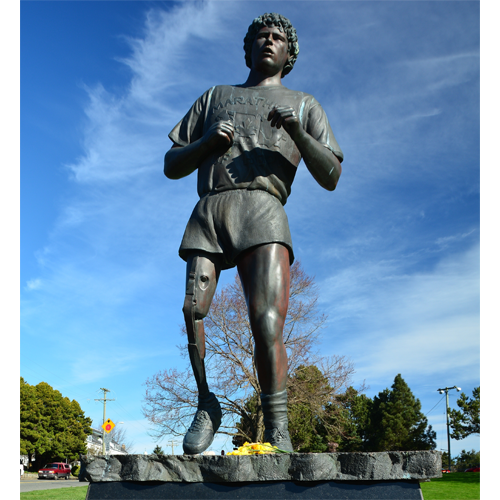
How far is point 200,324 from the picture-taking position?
10.6 ft

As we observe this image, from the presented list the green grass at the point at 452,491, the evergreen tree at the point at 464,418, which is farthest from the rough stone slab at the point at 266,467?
the evergreen tree at the point at 464,418

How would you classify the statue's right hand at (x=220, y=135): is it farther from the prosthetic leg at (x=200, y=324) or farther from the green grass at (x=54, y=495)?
the green grass at (x=54, y=495)

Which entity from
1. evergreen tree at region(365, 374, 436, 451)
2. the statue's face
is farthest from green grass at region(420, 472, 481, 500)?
evergreen tree at region(365, 374, 436, 451)

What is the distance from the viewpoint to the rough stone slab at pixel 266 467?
7.52 ft

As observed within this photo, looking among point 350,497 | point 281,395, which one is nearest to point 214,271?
point 281,395

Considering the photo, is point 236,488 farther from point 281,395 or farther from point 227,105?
point 227,105

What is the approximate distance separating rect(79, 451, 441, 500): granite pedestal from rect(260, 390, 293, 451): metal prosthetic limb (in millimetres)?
502

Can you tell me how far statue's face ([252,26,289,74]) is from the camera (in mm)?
3787

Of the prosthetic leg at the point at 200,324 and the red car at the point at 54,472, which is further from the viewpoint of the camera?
the red car at the point at 54,472

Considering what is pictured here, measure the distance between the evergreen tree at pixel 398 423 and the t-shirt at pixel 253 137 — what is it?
42.9 metres

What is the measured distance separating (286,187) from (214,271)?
0.82 metres

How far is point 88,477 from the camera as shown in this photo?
258 cm

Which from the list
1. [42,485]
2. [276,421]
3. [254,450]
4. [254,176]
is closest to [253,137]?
[254,176]
